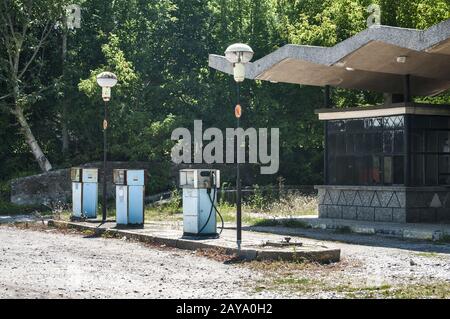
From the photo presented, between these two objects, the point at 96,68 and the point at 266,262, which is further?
the point at 96,68

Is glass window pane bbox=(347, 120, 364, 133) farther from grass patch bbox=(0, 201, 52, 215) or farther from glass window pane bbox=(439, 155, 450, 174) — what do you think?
grass patch bbox=(0, 201, 52, 215)

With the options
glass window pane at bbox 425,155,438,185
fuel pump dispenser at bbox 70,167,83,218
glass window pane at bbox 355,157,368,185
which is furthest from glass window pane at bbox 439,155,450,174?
fuel pump dispenser at bbox 70,167,83,218

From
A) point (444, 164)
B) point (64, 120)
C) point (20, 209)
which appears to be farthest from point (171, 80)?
point (444, 164)

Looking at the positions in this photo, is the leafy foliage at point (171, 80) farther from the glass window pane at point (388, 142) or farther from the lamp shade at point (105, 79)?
the glass window pane at point (388, 142)

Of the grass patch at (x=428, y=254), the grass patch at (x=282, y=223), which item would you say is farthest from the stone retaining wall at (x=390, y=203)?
the grass patch at (x=428, y=254)

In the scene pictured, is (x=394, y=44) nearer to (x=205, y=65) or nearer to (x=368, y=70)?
(x=368, y=70)

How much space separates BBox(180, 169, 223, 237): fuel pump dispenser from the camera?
60.3 feet

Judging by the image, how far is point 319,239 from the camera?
64.7ft

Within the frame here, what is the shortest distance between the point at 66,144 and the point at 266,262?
2452cm

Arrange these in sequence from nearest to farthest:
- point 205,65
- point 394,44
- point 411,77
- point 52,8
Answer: point 394,44 < point 411,77 < point 52,8 < point 205,65

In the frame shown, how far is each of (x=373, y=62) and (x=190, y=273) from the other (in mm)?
12564
